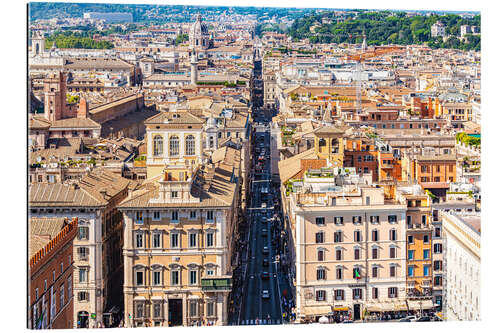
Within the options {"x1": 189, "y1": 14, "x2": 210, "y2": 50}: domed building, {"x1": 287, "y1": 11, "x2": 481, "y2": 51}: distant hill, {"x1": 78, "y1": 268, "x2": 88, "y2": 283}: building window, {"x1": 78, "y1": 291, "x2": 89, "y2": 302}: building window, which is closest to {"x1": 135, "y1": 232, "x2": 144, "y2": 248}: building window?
{"x1": 78, "y1": 268, "x2": 88, "y2": 283}: building window

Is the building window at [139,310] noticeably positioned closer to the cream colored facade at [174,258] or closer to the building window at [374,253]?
the cream colored facade at [174,258]

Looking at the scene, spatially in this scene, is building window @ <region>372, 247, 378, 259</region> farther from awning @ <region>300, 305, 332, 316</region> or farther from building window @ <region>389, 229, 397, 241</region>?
awning @ <region>300, 305, 332, 316</region>

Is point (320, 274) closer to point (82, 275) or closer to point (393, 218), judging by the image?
point (393, 218)

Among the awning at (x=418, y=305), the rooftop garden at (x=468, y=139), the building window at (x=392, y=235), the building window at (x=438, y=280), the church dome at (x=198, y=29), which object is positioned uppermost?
the church dome at (x=198, y=29)

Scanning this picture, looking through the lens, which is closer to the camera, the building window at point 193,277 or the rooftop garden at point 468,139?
the building window at point 193,277

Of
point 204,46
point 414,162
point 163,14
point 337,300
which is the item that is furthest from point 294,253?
point 163,14

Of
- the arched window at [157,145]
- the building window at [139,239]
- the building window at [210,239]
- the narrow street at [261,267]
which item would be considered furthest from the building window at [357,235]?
the arched window at [157,145]

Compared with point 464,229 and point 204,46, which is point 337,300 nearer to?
point 464,229

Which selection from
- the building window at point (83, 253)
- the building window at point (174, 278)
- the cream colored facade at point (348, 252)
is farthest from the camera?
the building window at point (83, 253)

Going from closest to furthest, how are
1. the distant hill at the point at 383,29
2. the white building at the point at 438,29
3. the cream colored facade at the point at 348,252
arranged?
1. the cream colored facade at the point at 348,252
2. the distant hill at the point at 383,29
3. the white building at the point at 438,29
